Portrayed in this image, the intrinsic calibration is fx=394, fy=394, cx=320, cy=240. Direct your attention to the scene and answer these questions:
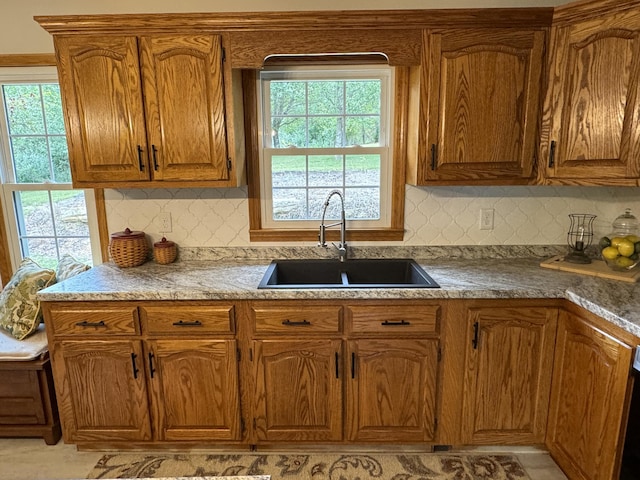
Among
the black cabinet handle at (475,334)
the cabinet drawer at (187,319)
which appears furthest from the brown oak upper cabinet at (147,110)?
the black cabinet handle at (475,334)

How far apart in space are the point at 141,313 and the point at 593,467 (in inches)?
82.6

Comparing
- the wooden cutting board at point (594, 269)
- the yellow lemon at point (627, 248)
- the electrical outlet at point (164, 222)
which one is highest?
the electrical outlet at point (164, 222)

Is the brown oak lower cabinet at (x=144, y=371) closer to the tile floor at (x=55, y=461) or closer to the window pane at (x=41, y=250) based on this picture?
the tile floor at (x=55, y=461)

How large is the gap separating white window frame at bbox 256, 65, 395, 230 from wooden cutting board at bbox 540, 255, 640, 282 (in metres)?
0.93

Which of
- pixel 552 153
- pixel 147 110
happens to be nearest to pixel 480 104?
pixel 552 153

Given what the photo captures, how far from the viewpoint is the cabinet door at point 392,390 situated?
1896mm

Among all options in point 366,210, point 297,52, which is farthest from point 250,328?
point 297,52

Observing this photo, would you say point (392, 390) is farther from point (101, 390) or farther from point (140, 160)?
point (140, 160)

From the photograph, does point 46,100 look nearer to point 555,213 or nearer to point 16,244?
point 16,244

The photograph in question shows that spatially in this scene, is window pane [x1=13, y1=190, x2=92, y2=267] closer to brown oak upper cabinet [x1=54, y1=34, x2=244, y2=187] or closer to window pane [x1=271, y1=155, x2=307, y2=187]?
brown oak upper cabinet [x1=54, y1=34, x2=244, y2=187]

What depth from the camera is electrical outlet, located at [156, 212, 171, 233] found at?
240 centimetres

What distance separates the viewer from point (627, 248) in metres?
1.91

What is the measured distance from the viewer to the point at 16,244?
254 cm

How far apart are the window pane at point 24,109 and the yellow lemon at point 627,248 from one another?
3294 mm
